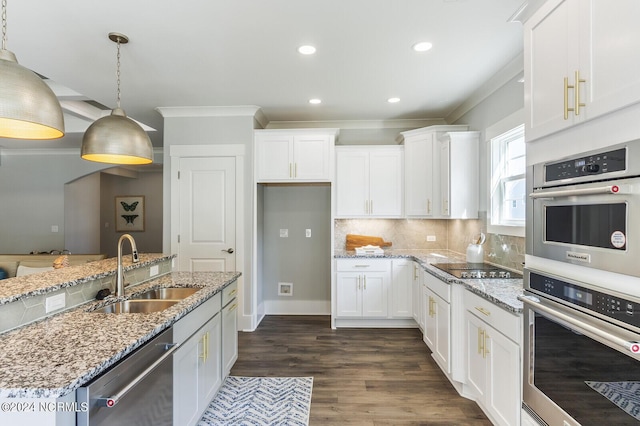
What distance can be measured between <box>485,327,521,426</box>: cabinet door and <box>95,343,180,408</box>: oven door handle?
1776mm

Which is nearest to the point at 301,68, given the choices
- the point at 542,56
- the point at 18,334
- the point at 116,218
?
the point at 542,56

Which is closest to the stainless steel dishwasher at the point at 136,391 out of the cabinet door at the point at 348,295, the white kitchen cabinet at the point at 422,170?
the cabinet door at the point at 348,295

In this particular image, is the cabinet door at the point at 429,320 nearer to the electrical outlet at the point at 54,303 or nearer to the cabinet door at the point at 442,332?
the cabinet door at the point at 442,332

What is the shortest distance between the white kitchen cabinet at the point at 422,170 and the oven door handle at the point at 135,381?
3135 millimetres

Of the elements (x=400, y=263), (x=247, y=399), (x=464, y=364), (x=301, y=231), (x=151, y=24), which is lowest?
(x=247, y=399)

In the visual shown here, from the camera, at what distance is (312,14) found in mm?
2152

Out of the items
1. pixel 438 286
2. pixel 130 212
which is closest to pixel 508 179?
pixel 438 286

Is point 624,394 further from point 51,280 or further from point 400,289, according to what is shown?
point 400,289

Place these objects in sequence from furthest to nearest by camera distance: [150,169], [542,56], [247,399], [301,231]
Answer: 1. [150,169]
2. [301,231]
3. [247,399]
4. [542,56]

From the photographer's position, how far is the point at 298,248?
4664 millimetres

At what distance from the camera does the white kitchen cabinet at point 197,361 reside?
5.90 feet

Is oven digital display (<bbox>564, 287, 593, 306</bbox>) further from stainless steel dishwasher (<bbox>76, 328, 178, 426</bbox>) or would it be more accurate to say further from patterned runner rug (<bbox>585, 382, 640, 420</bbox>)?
stainless steel dishwasher (<bbox>76, 328, 178, 426</bbox>)

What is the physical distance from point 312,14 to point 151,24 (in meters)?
1.10

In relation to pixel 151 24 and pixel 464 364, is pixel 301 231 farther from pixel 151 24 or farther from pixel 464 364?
pixel 151 24
